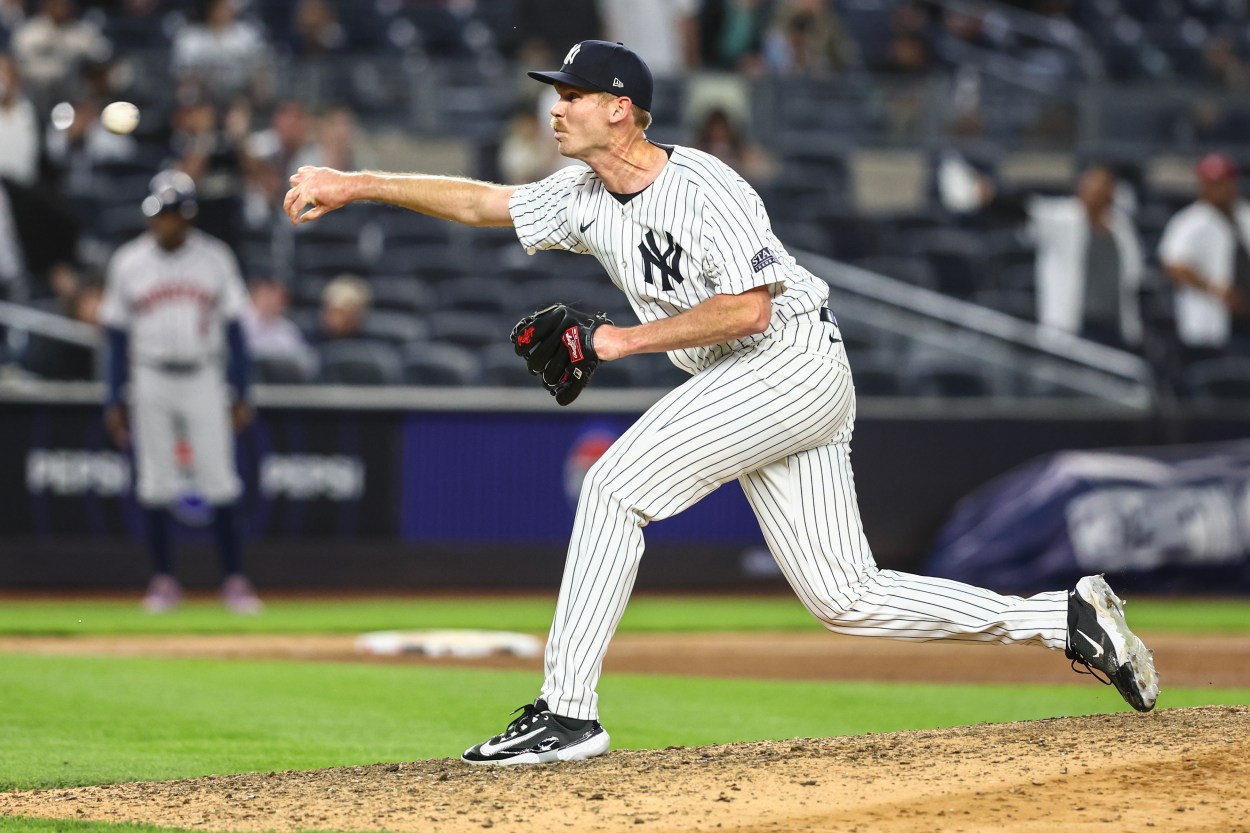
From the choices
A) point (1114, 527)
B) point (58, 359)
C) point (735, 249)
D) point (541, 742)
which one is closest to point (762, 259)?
point (735, 249)

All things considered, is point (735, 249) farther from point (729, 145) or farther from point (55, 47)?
point (55, 47)

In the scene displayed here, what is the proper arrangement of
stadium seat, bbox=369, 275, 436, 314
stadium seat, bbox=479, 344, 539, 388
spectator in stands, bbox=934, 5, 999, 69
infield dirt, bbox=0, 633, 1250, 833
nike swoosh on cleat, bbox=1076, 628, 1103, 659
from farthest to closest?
1. spectator in stands, bbox=934, 5, 999, 69
2. stadium seat, bbox=369, 275, 436, 314
3. stadium seat, bbox=479, 344, 539, 388
4. nike swoosh on cleat, bbox=1076, 628, 1103, 659
5. infield dirt, bbox=0, 633, 1250, 833

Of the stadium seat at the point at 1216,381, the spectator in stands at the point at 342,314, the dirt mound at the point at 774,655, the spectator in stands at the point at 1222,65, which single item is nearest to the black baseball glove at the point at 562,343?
the dirt mound at the point at 774,655

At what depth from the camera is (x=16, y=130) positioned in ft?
41.8

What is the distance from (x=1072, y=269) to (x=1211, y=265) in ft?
3.82

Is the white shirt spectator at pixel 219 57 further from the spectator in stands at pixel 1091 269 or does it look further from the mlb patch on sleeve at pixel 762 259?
the mlb patch on sleeve at pixel 762 259

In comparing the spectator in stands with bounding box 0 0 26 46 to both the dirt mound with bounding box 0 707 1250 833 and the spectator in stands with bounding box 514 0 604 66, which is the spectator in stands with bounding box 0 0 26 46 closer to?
the spectator in stands with bounding box 514 0 604 66

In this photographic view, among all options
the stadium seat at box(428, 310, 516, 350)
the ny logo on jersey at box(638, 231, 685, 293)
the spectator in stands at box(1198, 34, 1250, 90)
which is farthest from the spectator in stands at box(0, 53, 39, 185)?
the spectator in stands at box(1198, 34, 1250, 90)

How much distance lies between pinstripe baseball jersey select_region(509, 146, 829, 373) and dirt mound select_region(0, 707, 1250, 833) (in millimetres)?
1198

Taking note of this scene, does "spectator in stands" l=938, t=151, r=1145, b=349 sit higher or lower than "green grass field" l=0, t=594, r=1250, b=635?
higher

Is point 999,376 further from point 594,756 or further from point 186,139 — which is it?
point 594,756

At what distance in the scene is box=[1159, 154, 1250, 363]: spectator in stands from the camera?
Answer: 13.4 m

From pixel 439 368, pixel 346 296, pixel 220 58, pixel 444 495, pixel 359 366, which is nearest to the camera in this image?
pixel 444 495

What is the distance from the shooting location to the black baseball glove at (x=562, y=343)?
15.7ft
